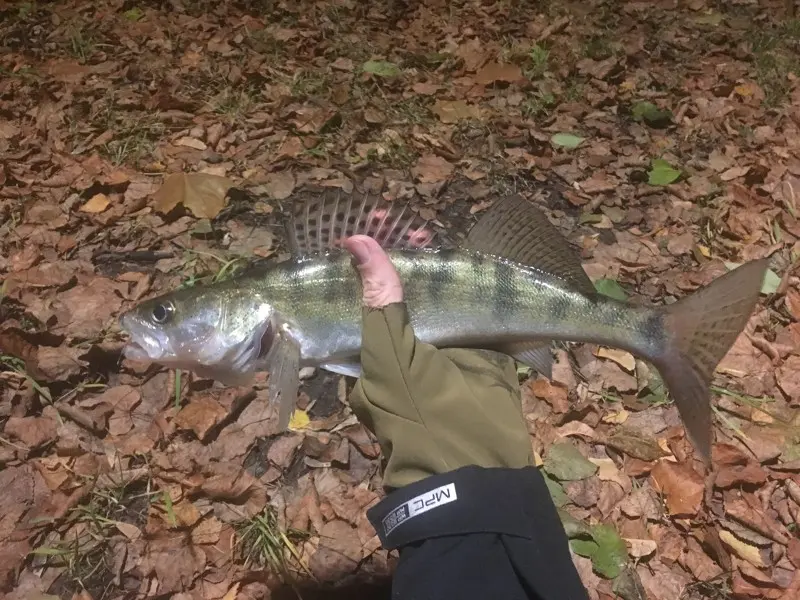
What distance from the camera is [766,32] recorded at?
240 inches

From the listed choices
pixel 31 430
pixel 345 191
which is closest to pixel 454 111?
pixel 345 191

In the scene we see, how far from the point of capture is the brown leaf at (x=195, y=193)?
3.94 m

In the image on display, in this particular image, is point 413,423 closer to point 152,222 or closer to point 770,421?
point 770,421

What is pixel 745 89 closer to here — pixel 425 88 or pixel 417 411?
pixel 425 88

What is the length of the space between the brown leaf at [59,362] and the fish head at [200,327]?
95cm

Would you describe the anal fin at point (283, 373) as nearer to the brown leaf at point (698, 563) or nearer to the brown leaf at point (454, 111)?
the brown leaf at point (698, 563)

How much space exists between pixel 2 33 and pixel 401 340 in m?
5.69

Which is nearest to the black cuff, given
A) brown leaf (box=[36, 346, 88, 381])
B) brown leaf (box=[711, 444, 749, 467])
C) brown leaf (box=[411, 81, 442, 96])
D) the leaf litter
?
the leaf litter

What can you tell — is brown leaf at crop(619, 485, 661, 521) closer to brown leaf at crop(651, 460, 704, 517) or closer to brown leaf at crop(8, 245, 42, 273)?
brown leaf at crop(651, 460, 704, 517)

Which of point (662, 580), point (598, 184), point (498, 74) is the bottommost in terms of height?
point (662, 580)

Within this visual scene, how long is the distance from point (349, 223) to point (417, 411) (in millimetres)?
824

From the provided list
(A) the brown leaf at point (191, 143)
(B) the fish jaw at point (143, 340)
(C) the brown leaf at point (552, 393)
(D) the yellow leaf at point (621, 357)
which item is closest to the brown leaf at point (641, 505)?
(C) the brown leaf at point (552, 393)

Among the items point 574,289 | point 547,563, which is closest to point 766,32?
point 574,289

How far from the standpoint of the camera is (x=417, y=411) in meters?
1.95
